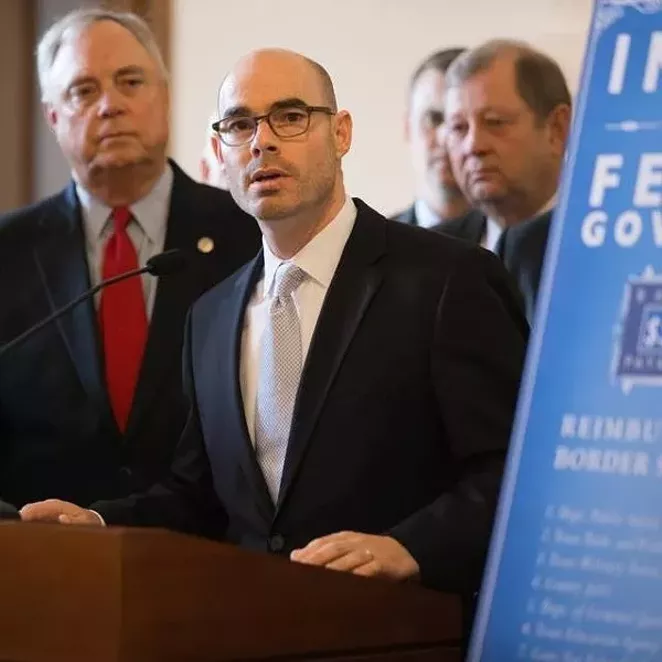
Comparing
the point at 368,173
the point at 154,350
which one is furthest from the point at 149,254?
the point at 368,173

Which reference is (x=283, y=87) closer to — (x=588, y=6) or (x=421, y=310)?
(x=421, y=310)

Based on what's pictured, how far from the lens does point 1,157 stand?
384 cm

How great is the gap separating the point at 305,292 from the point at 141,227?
81 cm

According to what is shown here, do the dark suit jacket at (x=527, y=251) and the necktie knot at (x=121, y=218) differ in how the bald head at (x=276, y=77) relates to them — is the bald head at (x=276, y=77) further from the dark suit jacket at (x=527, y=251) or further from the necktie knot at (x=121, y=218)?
the necktie knot at (x=121, y=218)

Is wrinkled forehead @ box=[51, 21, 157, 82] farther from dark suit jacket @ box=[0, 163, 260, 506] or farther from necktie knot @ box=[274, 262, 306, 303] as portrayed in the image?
necktie knot @ box=[274, 262, 306, 303]

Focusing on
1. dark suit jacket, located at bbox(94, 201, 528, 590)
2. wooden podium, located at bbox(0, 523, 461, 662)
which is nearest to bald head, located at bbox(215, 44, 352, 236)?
dark suit jacket, located at bbox(94, 201, 528, 590)

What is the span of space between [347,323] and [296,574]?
658 mm

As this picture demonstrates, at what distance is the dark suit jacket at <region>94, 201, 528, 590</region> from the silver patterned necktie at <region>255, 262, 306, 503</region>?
0.08ft

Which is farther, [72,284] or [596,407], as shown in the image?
[72,284]

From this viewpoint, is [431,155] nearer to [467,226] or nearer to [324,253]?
[467,226]

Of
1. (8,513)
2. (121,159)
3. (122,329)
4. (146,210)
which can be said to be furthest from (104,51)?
(8,513)

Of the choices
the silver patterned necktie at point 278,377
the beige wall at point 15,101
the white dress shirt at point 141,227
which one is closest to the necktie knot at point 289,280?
the silver patterned necktie at point 278,377

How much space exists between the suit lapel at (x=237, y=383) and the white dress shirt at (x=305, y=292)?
0.02 meters

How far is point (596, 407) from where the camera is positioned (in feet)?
5.67
